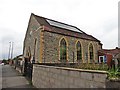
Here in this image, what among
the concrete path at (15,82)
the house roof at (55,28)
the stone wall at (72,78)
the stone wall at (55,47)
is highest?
the house roof at (55,28)

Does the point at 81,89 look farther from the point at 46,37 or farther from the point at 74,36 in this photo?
the point at 74,36

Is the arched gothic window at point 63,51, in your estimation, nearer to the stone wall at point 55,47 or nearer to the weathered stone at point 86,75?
the stone wall at point 55,47

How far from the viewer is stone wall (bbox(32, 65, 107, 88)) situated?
370 centimetres

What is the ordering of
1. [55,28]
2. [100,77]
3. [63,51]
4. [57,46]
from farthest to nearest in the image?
[55,28] < [63,51] < [57,46] < [100,77]

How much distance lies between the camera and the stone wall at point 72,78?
3.70m

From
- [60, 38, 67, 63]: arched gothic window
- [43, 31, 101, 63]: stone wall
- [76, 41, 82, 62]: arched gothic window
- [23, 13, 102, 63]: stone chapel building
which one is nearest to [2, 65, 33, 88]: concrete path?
[23, 13, 102, 63]: stone chapel building

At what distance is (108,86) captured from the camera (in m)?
3.34

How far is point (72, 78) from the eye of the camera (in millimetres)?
5102

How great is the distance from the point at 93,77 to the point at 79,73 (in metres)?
0.82

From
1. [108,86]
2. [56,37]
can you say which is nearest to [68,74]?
[108,86]

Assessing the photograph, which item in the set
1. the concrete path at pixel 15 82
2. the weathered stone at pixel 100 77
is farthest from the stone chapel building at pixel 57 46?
the weathered stone at pixel 100 77

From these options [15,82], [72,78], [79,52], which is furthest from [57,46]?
[72,78]

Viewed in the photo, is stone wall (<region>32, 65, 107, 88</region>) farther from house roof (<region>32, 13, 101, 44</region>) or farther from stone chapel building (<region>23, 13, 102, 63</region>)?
house roof (<region>32, 13, 101, 44</region>)

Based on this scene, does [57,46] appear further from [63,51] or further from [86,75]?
[86,75]
